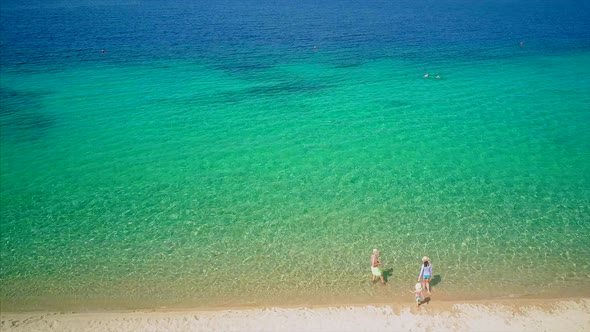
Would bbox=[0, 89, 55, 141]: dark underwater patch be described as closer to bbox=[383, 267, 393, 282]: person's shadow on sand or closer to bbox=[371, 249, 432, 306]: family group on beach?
bbox=[371, 249, 432, 306]: family group on beach

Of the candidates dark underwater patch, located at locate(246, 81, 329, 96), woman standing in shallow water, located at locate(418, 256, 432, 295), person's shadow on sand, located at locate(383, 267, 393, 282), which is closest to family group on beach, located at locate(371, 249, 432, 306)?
woman standing in shallow water, located at locate(418, 256, 432, 295)

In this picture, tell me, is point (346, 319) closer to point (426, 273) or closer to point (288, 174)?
point (426, 273)

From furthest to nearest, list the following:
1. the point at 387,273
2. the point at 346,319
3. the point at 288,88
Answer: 1. the point at 288,88
2. the point at 387,273
3. the point at 346,319

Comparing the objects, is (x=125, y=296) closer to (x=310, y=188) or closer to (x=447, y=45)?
(x=310, y=188)

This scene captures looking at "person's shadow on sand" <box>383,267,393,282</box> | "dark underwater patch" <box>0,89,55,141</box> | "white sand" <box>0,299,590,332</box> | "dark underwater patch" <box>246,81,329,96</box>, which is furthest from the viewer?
"dark underwater patch" <box>246,81,329,96</box>

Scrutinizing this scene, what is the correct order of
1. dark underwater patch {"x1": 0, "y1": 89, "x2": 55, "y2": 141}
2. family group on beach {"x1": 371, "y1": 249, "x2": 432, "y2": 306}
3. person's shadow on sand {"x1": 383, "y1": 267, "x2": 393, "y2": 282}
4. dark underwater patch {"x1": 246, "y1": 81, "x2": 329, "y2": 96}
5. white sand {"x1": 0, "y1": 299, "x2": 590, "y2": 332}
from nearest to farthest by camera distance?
white sand {"x1": 0, "y1": 299, "x2": 590, "y2": 332}
family group on beach {"x1": 371, "y1": 249, "x2": 432, "y2": 306}
person's shadow on sand {"x1": 383, "y1": 267, "x2": 393, "y2": 282}
dark underwater patch {"x1": 0, "y1": 89, "x2": 55, "y2": 141}
dark underwater patch {"x1": 246, "y1": 81, "x2": 329, "y2": 96}

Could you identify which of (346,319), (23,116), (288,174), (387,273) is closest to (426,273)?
(387,273)

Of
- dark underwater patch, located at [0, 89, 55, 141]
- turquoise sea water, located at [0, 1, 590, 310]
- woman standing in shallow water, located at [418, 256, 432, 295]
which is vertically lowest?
dark underwater patch, located at [0, 89, 55, 141]

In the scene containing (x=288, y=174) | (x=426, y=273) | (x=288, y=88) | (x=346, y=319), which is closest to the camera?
(x=346, y=319)
